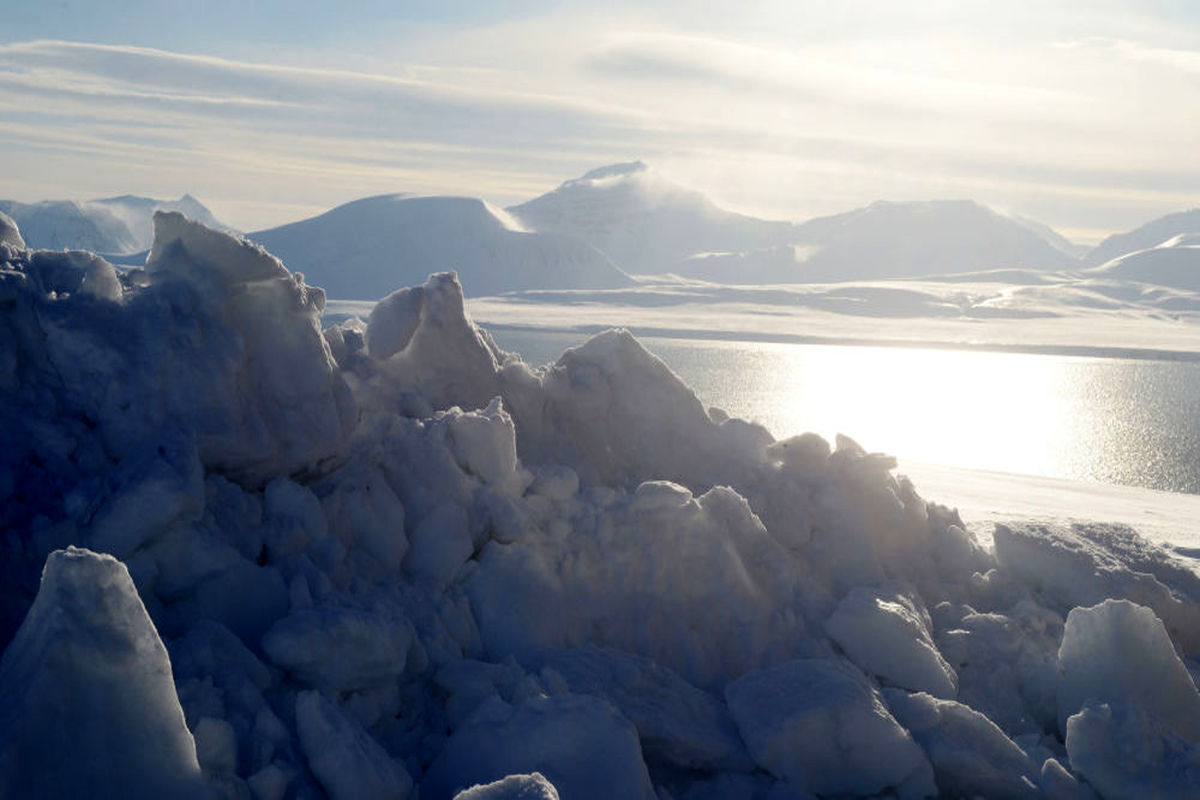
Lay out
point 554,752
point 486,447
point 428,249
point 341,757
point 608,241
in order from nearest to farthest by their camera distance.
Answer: point 341,757 < point 554,752 < point 486,447 < point 428,249 < point 608,241

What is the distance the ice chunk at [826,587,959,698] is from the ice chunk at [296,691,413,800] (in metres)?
2.35

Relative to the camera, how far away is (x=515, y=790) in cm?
303

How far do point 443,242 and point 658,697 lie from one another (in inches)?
3287

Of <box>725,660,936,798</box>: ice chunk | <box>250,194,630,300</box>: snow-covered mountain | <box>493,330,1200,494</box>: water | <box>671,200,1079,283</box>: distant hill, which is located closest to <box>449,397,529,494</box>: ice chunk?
<box>725,660,936,798</box>: ice chunk

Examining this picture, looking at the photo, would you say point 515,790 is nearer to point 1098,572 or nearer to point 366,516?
point 366,516

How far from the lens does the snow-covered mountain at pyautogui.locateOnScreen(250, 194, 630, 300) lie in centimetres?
8075

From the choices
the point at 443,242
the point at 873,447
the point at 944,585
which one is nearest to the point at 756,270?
the point at 443,242

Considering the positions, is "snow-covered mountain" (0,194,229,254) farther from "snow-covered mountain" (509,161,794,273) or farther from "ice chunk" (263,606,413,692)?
"ice chunk" (263,606,413,692)

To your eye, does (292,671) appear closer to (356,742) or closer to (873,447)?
(356,742)

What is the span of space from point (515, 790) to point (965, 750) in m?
2.18

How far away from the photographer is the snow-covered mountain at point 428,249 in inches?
Answer: 3179

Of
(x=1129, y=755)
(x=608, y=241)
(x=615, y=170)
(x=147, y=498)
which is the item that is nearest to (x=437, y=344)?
(x=147, y=498)

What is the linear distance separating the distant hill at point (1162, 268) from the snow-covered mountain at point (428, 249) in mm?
47328

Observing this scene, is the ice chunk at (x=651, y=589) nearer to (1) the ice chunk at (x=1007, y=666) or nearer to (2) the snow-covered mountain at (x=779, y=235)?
(1) the ice chunk at (x=1007, y=666)
